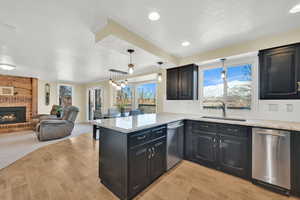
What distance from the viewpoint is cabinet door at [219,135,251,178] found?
2.07 meters

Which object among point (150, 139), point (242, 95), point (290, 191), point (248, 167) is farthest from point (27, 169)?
point (242, 95)

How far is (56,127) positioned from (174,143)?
13.7ft

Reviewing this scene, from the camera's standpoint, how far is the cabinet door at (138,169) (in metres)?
1.61

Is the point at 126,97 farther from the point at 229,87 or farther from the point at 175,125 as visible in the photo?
the point at 229,87

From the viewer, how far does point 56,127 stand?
4309 mm

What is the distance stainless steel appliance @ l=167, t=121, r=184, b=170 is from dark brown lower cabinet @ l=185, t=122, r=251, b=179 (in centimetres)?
19

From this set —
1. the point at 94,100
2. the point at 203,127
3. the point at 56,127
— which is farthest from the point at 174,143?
the point at 94,100

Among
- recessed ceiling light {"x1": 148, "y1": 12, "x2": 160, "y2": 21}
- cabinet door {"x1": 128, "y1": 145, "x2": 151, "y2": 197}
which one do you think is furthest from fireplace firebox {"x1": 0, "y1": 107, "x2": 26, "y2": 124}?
recessed ceiling light {"x1": 148, "y1": 12, "x2": 160, "y2": 21}

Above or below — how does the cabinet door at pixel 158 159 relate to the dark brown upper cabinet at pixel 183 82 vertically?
below

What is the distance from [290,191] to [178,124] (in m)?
1.80

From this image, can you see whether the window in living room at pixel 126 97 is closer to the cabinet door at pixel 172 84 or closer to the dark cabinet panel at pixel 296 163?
the cabinet door at pixel 172 84

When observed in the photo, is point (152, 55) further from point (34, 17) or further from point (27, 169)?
point (27, 169)

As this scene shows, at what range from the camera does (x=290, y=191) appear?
5.74 feet

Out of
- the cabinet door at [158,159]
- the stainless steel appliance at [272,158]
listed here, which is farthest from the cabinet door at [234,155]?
the cabinet door at [158,159]
